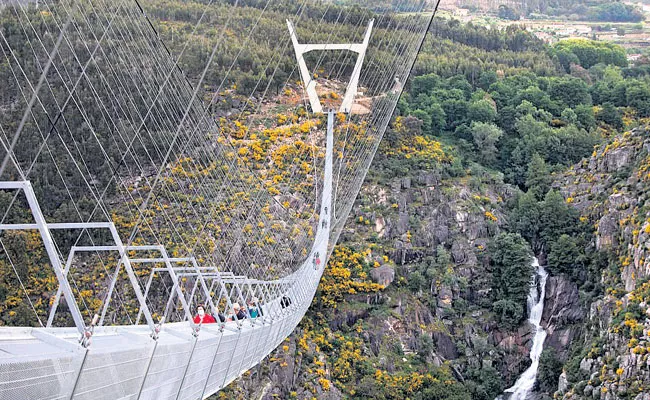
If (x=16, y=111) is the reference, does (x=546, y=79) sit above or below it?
below

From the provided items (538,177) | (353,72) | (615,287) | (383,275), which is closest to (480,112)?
(538,177)

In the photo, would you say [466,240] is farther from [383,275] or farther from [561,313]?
[383,275]

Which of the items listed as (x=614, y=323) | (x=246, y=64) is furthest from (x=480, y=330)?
(x=246, y=64)

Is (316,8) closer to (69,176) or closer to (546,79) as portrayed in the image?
(546,79)

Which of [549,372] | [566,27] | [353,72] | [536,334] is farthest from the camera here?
[566,27]

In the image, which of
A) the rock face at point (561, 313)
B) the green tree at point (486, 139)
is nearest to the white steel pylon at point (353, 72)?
the rock face at point (561, 313)

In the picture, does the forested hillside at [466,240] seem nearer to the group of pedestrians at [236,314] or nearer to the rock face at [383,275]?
the rock face at [383,275]

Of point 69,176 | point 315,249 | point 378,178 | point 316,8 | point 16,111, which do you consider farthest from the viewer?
point 316,8
